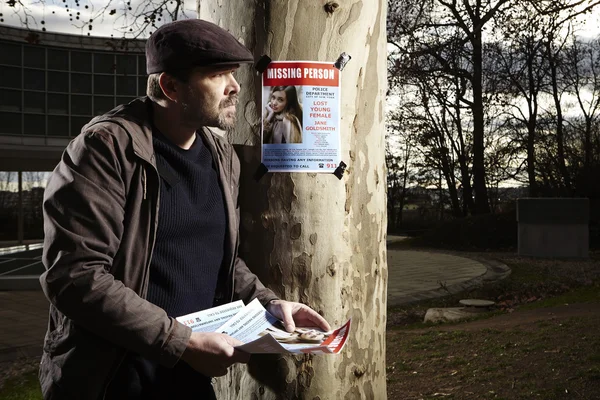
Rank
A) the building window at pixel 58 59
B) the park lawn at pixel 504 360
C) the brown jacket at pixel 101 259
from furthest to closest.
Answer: the building window at pixel 58 59, the park lawn at pixel 504 360, the brown jacket at pixel 101 259

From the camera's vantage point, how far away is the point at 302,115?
8.96 feet

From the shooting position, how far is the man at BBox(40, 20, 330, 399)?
6.46 ft

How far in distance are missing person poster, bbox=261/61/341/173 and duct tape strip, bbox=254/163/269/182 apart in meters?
0.01

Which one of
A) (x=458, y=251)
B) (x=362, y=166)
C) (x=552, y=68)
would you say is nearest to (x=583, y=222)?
(x=458, y=251)

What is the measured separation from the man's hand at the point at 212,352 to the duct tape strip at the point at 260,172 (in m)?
0.85

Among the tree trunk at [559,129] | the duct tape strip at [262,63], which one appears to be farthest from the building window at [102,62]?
the duct tape strip at [262,63]

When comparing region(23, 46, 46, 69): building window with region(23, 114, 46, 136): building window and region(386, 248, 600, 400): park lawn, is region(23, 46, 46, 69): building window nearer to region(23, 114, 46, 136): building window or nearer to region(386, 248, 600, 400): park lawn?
region(23, 114, 46, 136): building window

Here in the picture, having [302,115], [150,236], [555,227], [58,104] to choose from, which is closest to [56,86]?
[58,104]

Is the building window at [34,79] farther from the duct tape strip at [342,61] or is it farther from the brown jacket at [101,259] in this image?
the brown jacket at [101,259]

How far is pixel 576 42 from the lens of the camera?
27.1 meters

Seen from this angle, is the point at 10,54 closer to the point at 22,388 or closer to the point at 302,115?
the point at 22,388

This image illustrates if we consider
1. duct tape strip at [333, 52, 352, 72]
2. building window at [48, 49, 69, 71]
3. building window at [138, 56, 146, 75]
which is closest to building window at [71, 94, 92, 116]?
building window at [48, 49, 69, 71]

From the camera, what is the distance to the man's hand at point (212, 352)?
2.06 meters

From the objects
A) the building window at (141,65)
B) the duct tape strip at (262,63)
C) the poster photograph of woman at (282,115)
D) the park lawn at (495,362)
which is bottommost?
the park lawn at (495,362)
